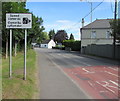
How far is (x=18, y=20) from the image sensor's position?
7805mm

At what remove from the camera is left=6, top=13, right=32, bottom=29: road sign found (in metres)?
7.74

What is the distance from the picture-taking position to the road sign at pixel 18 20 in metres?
7.74

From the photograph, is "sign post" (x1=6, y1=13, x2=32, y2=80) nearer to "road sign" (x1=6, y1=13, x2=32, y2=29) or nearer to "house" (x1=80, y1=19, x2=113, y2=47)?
"road sign" (x1=6, y1=13, x2=32, y2=29)

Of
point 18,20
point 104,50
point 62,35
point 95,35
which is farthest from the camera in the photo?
point 62,35

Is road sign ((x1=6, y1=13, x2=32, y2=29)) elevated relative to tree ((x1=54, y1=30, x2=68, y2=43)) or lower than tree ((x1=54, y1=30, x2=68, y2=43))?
lower

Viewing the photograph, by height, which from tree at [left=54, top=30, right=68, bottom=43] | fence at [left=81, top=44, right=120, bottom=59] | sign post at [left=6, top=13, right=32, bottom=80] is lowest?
fence at [left=81, top=44, right=120, bottom=59]

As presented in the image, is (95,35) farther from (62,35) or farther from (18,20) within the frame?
(62,35)

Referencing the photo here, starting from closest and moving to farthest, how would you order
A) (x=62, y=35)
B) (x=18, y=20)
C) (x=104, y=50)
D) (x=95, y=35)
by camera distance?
(x=18, y=20)
(x=104, y=50)
(x=95, y=35)
(x=62, y=35)

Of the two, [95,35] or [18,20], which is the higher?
[95,35]

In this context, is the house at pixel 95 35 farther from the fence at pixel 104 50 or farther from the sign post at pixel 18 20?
the sign post at pixel 18 20

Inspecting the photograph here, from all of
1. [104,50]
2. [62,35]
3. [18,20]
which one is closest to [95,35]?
[104,50]

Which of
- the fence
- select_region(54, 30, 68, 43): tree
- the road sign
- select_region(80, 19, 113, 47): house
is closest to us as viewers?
the road sign

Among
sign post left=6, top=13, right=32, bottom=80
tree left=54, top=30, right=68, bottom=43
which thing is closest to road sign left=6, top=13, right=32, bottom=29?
sign post left=6, top=13, right=32, bottom=80

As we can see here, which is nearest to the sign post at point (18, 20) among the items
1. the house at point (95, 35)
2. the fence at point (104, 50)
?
the fence at point (104, 50)
